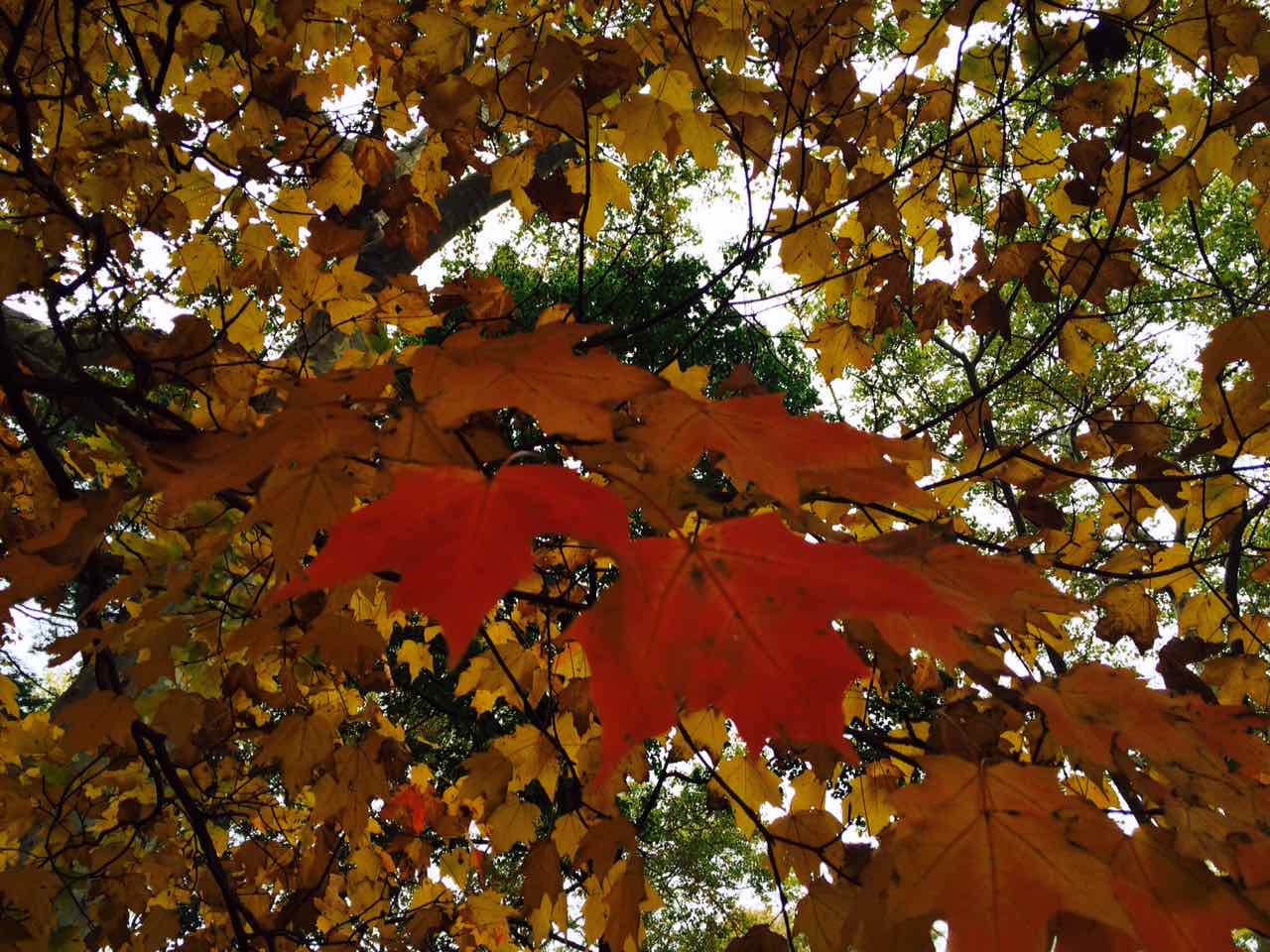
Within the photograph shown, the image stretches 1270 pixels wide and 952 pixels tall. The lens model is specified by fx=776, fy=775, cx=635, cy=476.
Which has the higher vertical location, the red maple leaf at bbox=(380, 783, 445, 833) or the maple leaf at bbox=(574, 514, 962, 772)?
the red maple leaf at bbox=(380, 783, 445, 833)

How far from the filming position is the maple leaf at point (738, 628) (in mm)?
565

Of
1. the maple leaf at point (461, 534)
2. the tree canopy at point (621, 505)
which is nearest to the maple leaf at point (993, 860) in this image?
the tree canopy at point (621, 505)

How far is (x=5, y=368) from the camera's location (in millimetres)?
1153

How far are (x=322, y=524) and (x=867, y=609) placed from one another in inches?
21.6

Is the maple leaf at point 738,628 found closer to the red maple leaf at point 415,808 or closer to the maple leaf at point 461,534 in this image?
the maple leaf at point 461,534

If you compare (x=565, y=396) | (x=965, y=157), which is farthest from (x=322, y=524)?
(x=965, y=157)

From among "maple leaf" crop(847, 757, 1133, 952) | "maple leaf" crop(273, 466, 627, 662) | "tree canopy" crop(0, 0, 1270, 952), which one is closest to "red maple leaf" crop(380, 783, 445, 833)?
"tree canopy" crop(0, 0, 1270, 952)

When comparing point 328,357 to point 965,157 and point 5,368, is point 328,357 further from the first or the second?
point 965,157

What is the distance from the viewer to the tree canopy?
2.00 feet

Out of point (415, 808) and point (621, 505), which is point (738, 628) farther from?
point (415, 808)

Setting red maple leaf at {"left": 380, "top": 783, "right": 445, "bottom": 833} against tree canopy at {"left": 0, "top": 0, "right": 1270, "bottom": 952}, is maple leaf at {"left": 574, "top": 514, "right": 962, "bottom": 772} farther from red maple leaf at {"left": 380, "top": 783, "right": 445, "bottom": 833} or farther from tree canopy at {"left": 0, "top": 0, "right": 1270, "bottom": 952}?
red maple leaf at {"left": 380, "top": 783, "right": 445, "bottom": 833}

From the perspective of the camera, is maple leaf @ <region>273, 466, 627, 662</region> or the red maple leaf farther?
the red maple leaf

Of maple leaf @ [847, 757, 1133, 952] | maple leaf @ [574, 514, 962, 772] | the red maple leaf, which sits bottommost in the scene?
maple leaf @ [847, 757, 1133, 952]

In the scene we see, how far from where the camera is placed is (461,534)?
56cm
